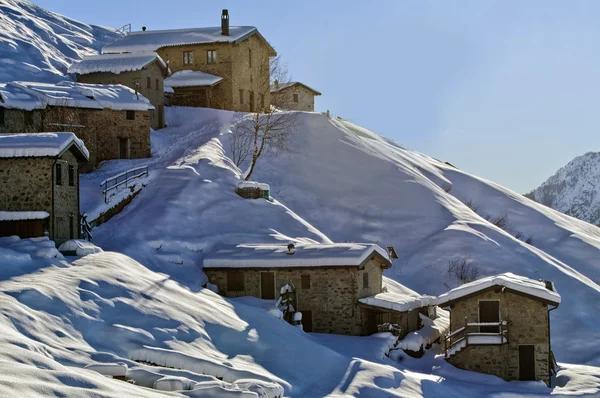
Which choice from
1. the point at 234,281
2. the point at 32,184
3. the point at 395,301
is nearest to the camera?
the point at 32,184

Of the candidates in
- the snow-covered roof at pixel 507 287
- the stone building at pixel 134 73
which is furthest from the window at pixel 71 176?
the stone building at pixel 134 73

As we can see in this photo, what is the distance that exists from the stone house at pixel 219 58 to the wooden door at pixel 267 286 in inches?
1511

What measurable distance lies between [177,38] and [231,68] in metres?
6.71

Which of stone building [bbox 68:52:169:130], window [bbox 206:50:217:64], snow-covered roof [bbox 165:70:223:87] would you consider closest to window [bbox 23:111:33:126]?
stone building [bbox 68:52:169:130]

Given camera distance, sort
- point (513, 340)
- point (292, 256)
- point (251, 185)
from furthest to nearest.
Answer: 1. point (251, 185)
2. point (292, 256)
3. point (513, 340)

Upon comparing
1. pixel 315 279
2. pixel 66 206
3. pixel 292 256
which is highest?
pixel 66 206

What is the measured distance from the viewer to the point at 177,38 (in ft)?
270

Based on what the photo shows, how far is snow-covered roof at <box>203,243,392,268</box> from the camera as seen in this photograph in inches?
1588

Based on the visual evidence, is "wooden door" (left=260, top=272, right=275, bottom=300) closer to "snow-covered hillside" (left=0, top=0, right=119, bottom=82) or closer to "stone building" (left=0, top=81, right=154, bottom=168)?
"stone building" (left=0, top=81, right=154, bottom=168)

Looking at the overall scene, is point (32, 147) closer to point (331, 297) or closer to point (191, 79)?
point (331, 297)

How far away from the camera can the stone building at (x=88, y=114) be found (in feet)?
176

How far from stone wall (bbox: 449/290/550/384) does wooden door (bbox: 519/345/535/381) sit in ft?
0.57

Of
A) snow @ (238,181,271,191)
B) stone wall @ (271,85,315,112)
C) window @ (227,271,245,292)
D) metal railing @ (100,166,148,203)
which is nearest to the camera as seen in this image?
window @ (227,271,245,292)

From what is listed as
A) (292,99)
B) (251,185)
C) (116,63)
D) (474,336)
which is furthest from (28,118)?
(292,99)
